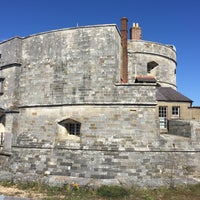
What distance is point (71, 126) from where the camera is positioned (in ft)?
54.9

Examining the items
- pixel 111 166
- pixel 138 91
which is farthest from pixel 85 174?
pixel 138 91

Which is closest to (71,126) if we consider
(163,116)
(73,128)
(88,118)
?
(73,128)

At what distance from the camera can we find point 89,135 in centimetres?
1563

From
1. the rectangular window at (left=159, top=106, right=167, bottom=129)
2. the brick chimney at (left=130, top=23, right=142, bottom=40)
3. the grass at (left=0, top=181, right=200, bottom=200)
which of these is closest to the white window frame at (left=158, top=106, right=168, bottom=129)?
the rectangular window at (left=159, top=106, right=167, bottom=129)

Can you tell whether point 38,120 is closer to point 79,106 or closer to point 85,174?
point 79,106

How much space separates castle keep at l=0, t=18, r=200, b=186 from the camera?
15.0 metres

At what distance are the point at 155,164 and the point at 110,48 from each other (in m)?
7.84

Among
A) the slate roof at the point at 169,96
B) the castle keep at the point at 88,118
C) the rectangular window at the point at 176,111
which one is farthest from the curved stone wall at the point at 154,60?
the rectangular window at the point at 176,111

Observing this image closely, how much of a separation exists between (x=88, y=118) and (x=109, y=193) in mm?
4748

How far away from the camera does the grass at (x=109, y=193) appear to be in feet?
43.1

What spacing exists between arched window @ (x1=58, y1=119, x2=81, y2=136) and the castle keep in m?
0.07

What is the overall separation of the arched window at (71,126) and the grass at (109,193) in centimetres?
347

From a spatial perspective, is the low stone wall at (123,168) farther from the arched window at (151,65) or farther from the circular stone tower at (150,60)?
the arched window at (151,65)

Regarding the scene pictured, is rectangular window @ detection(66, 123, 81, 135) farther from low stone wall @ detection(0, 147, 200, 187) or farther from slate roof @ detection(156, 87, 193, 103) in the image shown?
slate roof @ detection(156, 87, 193, 103)
